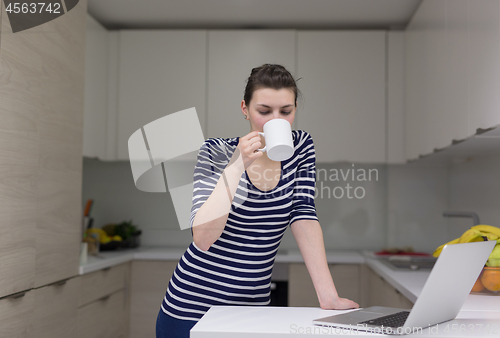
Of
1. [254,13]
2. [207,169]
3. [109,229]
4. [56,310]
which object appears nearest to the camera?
[207,169]

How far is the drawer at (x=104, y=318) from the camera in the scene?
211 cm

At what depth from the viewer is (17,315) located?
5.10ft

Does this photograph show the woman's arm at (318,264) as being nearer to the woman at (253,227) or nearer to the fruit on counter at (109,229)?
the woman at (253,227)

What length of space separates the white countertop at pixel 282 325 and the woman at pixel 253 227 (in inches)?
6.0

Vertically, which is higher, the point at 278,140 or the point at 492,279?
the point at 278,140

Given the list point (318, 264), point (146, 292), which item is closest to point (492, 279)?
point (318, 264)

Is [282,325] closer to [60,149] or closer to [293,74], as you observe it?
[60,149]

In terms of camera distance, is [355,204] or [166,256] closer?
[166,256]

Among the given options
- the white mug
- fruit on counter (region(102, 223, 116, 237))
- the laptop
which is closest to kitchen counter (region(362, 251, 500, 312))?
the laptop

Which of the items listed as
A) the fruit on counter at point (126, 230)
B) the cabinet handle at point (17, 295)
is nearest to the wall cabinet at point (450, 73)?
the cabinet handle at point (17, 295)

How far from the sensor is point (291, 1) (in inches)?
99.7

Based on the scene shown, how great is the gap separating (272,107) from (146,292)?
6.08 feet

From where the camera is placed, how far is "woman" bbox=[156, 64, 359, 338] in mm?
1097

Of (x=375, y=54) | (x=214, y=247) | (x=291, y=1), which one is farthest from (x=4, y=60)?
(x=375, y=54)
